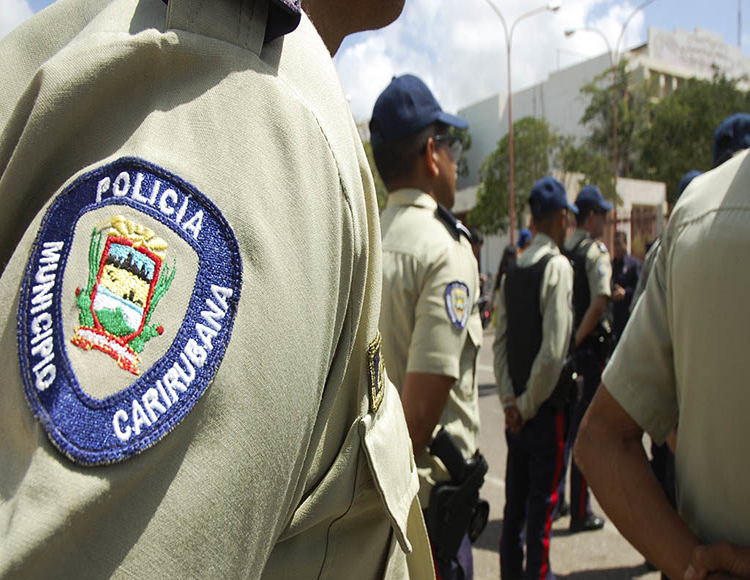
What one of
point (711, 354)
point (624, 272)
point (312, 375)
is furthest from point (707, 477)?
point (624, 272)

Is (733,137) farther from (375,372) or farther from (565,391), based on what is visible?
(375,372)

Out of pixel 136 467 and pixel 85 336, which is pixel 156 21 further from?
pixel 136 467

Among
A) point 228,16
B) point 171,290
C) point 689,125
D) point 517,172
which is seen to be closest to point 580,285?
point 228,16

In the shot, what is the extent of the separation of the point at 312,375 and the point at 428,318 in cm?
171

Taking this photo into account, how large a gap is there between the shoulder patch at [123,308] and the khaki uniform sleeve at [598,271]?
449 cm

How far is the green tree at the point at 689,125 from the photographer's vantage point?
28.7 metres

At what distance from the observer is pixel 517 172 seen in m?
25.9

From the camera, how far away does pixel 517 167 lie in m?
25.8

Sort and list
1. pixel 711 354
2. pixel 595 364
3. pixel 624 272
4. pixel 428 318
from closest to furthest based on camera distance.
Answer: pixel 711 354, pixel 428 318, pixel 595 364, pixel 624 272

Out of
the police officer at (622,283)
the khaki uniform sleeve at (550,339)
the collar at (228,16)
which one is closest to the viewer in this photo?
the collar at (228,16)

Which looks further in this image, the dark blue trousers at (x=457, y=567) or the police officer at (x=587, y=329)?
the police officer at (x=587, y=329)

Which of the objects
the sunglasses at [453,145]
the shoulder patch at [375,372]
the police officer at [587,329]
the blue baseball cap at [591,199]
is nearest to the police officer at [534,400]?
the police officer at [587,329]

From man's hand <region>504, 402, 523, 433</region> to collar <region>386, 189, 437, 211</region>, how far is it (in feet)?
4.98

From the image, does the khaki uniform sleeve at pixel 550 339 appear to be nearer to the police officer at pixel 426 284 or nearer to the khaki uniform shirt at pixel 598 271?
the police officer at pixel 426 284
